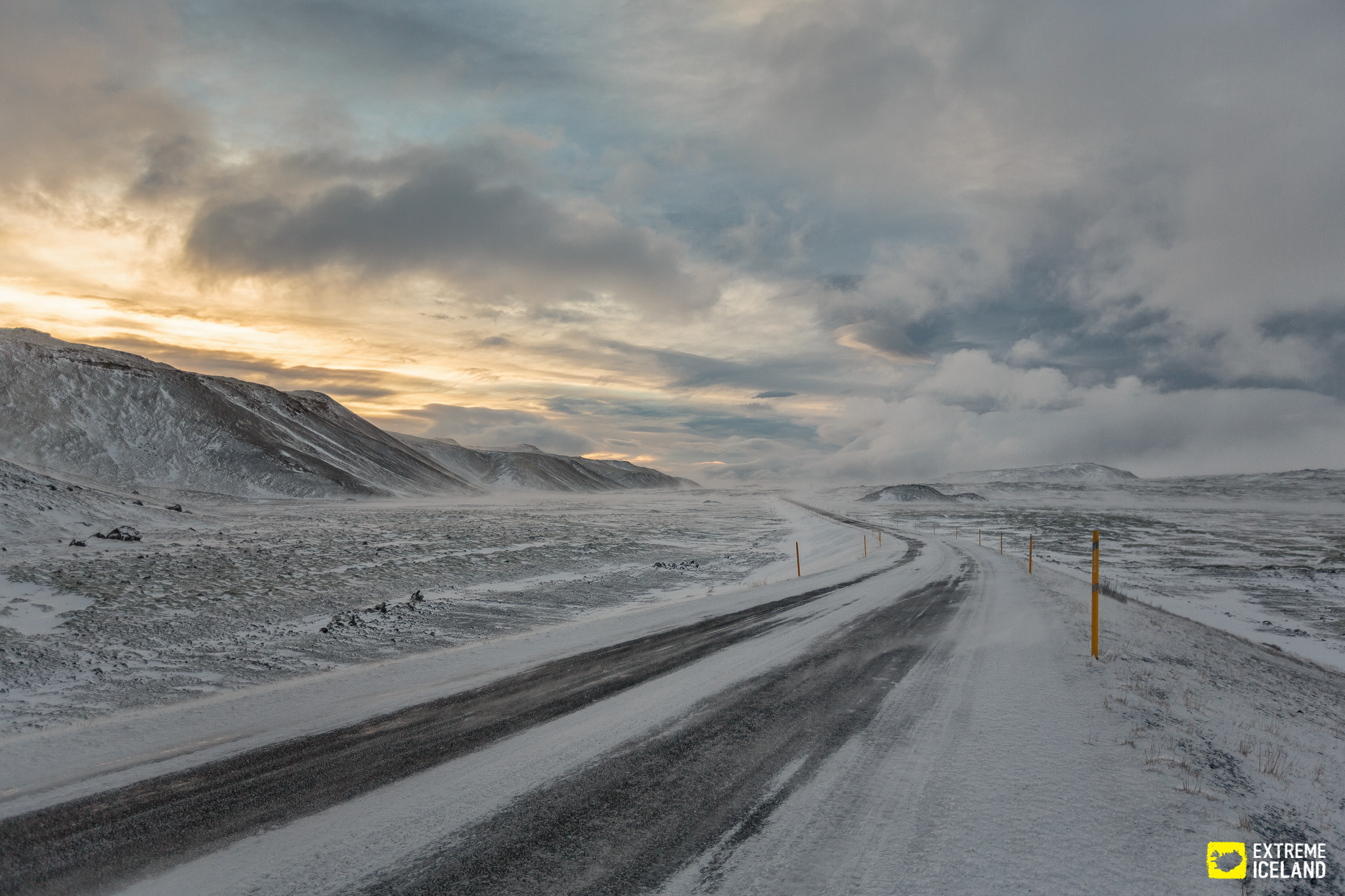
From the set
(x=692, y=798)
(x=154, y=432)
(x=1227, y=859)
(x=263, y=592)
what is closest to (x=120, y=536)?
(x=263, y=592)

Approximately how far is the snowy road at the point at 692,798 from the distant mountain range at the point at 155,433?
10829 centimetres

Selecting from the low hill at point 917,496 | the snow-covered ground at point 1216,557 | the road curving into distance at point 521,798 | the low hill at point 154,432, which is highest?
the low hill at point 154,432

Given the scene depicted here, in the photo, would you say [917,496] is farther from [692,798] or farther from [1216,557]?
[692,798]

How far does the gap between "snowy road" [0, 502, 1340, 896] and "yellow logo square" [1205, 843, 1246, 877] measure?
0.25 ft

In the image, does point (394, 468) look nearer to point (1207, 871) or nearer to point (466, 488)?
point (466, 488)

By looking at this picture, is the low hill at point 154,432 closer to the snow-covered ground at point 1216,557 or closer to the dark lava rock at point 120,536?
the dark lava rock at point 120,536

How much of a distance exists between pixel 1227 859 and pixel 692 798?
353 centimetres

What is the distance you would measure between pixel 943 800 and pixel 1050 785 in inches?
39.8

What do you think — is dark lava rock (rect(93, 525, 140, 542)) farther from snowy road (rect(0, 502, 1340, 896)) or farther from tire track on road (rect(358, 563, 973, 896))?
tire track on road (rect(358, 563, 973, 896))

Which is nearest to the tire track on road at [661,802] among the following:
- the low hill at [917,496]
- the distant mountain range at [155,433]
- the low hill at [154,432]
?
the distant mountain range at [155,433]

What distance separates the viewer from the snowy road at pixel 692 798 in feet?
12.5

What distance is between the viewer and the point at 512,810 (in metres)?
4.59

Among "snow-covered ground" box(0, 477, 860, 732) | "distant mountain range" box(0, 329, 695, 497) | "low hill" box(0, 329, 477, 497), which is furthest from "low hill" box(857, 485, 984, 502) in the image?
"snow-covered ground" box(0, 477, 860, 732)

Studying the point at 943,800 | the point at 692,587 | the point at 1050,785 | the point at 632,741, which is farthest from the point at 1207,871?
the point at 692,587
